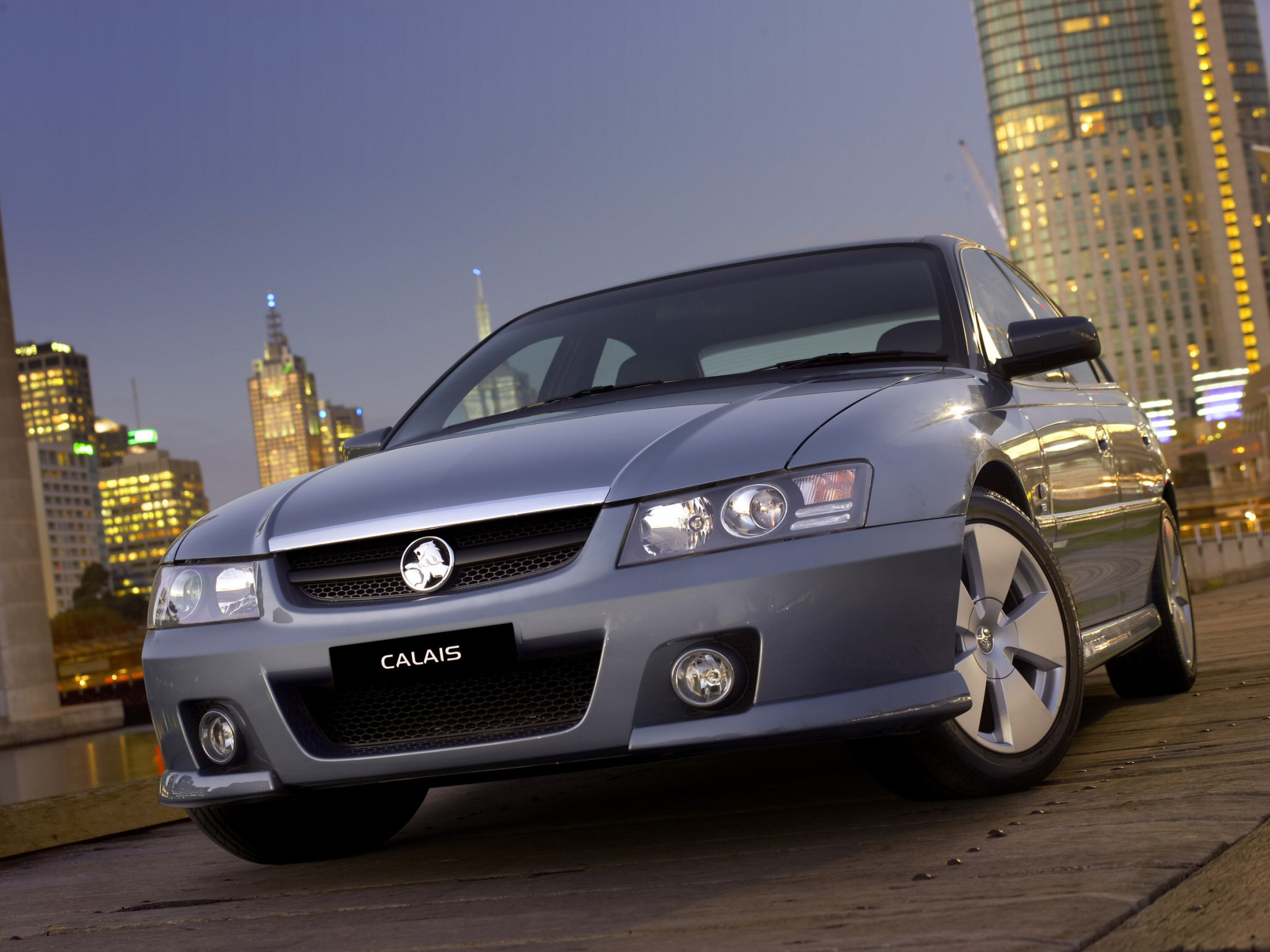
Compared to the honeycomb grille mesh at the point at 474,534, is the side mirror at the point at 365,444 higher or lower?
higher

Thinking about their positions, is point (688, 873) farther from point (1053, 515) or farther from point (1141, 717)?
point (1141, 717)

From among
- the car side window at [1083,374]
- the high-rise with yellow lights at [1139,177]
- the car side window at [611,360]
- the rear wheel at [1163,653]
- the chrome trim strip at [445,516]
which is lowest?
the rear wheel at [1163,653]

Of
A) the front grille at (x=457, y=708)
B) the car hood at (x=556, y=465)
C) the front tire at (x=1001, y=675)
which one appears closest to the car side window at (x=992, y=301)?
the car hood at (x=556, y=465)

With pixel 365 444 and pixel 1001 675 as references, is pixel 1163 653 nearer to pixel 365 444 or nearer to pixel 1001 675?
pixel 1001 675

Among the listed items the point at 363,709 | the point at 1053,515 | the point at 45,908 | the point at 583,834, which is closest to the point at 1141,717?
the point at 1053,515

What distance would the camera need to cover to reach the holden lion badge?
8.80 ft

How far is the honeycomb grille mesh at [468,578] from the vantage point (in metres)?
2.63

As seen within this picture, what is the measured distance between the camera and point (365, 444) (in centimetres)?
411

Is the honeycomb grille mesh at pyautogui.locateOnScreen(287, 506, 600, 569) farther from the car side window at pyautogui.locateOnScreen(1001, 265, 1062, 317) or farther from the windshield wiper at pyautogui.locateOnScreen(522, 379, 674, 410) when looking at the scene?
the car side window at pyautogui.locateOnScreen(1001, 265, 1062, 317)

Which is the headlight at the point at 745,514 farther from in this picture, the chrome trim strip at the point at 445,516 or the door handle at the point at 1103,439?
the door handle at the point at 1103,439

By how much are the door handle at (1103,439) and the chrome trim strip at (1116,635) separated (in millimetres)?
516

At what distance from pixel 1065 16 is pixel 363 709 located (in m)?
202

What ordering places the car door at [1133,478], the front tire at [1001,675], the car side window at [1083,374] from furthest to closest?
the car side window at [1083,374]
the car door at [1133,478]
the front tire at [1001,675]

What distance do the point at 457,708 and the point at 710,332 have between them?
64.2 inches
